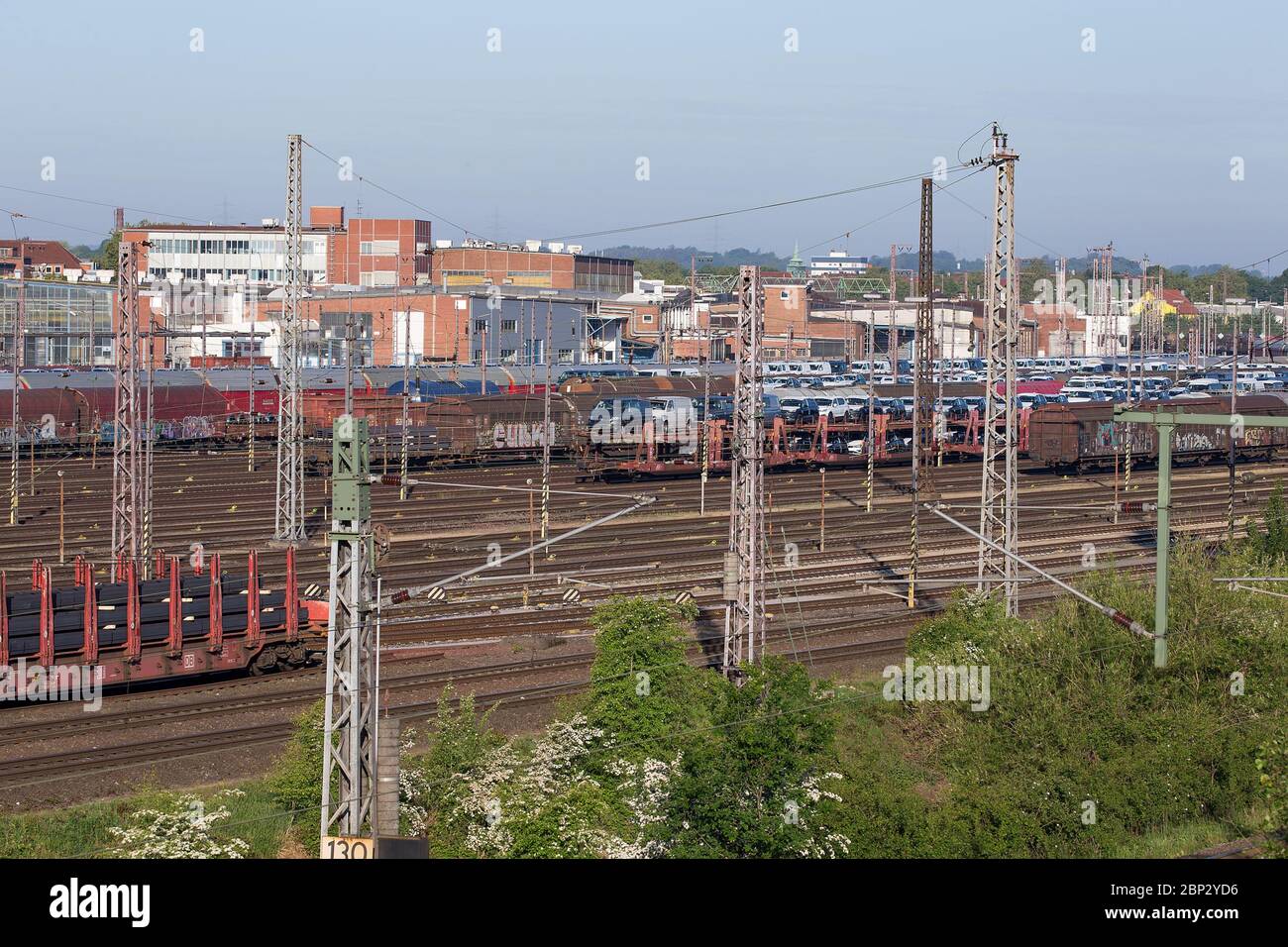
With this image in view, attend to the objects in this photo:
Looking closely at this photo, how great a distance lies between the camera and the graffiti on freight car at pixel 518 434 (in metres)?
59.8

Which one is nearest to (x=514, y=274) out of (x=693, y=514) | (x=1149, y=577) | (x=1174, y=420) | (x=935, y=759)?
(x=693, y=514)

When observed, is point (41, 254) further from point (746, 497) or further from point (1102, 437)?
point (746, 497)

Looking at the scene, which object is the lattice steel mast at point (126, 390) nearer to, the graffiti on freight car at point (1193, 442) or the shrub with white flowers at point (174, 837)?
the shrub with white flowers at point (174, 837)

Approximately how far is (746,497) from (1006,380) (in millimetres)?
6214

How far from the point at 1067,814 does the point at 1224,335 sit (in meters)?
161

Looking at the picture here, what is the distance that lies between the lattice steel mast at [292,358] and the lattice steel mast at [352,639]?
2553 centimetres

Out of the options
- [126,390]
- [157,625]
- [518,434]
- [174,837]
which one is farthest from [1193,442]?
[174,837]

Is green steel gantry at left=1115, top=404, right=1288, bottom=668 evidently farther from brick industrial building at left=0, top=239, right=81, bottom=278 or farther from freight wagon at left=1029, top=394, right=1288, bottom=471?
brick industrial building at left=0, top=239, right=81, bottom=278

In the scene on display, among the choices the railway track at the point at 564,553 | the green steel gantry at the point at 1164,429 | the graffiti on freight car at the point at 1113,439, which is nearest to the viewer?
the green steel gantry at the point at 1164,429

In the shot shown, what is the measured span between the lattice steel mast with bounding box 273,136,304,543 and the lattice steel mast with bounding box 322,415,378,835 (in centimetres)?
2553

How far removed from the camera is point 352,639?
467 inches

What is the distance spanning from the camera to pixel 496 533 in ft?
142

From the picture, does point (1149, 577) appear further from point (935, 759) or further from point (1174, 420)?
point (1174, 420)

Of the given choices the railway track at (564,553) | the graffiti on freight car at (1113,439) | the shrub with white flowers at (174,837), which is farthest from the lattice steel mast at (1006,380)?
the graffiti on freight car at (1113,439)
